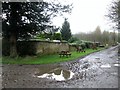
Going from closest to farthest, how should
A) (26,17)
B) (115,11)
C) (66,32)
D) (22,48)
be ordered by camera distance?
(26,17), (22,48), (115,11), (66,32)

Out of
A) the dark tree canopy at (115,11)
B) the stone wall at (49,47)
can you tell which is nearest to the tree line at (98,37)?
the dark tree canopy at (115,11)

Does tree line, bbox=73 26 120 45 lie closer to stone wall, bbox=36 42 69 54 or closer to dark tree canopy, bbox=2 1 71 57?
stone wall, bbox=36 42 69 54

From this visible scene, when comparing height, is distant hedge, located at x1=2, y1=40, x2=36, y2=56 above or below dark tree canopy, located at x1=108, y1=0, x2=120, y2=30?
below

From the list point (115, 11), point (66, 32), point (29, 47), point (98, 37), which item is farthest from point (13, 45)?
point (98, 37)

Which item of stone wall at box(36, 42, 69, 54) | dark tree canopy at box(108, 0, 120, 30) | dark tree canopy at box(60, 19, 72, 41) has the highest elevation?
dark tree canopy at box(108, 0, 120, 30)

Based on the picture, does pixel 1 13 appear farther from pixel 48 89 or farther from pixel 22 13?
pixel 48 89

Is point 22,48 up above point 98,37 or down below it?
below

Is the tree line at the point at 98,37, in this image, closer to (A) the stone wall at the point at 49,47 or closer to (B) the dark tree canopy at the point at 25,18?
(A) the stone wall at the point at 49,47

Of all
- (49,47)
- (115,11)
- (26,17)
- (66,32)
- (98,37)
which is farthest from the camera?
(98,37)

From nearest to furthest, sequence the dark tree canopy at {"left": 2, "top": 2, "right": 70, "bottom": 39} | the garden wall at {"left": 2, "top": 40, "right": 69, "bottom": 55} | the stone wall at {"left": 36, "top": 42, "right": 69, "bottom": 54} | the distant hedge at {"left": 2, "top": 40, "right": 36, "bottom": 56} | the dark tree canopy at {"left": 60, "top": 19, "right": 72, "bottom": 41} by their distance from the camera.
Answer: the dark tree canopy at {"left": 2, "top": 2, "right": 70, "bottom": 39} < the distant hedge at {"left": 2, "top": 40, "right": 36, "bottom": 56} < the garden wall at {"left": 2, "top": 40, "right": 69, "bottom": 55} < the stone wall at {"left": 36, "top": 42, "right": 69, "bottom": 54} < the dark tree canopy at {"left": 60, "top": 19, "right": 72, "bottom": 41}

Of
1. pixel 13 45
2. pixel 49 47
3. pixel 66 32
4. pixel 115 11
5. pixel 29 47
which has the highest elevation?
pixel 115 11

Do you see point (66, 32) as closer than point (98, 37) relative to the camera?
Yes

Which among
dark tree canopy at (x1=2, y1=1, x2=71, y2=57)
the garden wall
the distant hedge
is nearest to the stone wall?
the garden wall

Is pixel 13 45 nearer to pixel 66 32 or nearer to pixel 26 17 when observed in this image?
pixel 26 17
